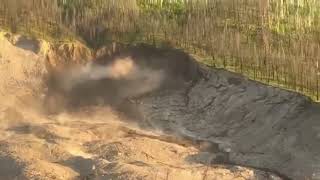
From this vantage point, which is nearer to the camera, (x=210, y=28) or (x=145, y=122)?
(x=145, y=122)

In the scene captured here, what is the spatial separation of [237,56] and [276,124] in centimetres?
176

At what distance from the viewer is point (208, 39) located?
1053 cm

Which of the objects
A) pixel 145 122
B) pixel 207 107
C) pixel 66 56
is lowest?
pixel 145 122

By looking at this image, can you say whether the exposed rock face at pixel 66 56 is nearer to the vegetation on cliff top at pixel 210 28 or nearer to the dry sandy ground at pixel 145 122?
the dry sandy ground at pixel 145 122

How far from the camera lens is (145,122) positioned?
31.6 feet

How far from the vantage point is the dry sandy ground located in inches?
301

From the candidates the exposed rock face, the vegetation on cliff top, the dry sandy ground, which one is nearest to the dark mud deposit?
the dry sandy ground

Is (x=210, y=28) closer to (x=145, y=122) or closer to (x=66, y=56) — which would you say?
(x=145, y=122)

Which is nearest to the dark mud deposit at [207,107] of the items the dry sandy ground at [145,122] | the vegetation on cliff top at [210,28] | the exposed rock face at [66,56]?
the dry sandy ground at [145,122]

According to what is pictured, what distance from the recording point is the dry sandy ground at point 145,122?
7.64m

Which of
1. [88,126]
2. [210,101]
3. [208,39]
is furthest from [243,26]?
[88,126]

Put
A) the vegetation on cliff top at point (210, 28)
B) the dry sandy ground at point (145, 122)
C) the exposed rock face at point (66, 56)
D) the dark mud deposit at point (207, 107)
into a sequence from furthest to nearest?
the exposed rock face at point (66, 56) → the vegetation on cliff top at point (210, 28) → the dark mud deposit at point (207, 107) → the dry sandy ground at point (145, 122)

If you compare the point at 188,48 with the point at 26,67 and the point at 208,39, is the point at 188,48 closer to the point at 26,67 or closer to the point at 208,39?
the point at 208,39

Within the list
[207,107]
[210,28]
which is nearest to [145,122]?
[207,107]
